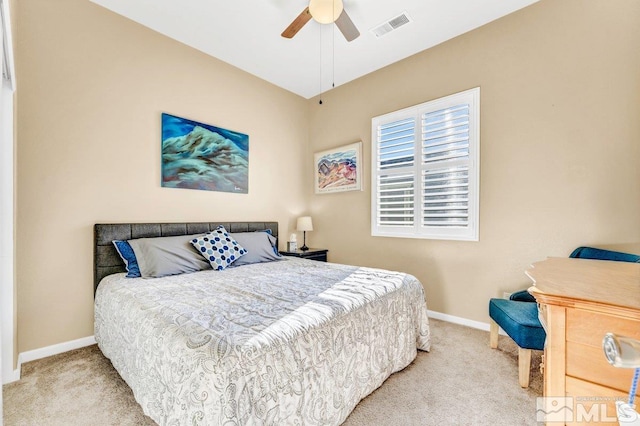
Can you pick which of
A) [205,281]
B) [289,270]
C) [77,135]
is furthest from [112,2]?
[289,270]

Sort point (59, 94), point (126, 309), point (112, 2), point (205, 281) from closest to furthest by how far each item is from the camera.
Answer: point (126, 309) < point (205, 281) < point (59, 94) < point (112, 2)

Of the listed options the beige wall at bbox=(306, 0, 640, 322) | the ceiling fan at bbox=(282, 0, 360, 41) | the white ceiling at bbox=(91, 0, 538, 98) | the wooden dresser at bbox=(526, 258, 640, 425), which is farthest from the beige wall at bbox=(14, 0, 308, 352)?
the wooden dresser at bbox=(526, 258, 640, 425)

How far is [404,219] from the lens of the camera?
3.42 metres

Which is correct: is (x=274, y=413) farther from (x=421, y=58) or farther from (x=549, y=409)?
(x=421, y=58)

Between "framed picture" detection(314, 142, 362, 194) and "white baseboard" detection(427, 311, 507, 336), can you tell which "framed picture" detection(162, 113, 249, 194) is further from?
"white baseboard" detection(427, 311, 507, 336)

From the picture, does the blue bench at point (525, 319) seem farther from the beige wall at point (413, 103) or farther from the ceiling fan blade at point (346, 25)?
the ceiling fan blade at point (346, 25)

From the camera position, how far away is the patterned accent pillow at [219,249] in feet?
8.90

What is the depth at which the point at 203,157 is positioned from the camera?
10.7 feet

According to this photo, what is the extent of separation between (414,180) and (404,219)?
0.49m

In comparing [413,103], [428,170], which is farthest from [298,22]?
[428,170]

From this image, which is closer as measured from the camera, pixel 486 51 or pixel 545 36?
pixel 545 36

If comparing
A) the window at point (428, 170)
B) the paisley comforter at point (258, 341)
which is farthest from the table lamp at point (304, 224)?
the paisley comforter at point (258, 341)

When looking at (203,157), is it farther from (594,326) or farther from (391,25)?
(594,326)

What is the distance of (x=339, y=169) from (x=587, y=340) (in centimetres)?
345
